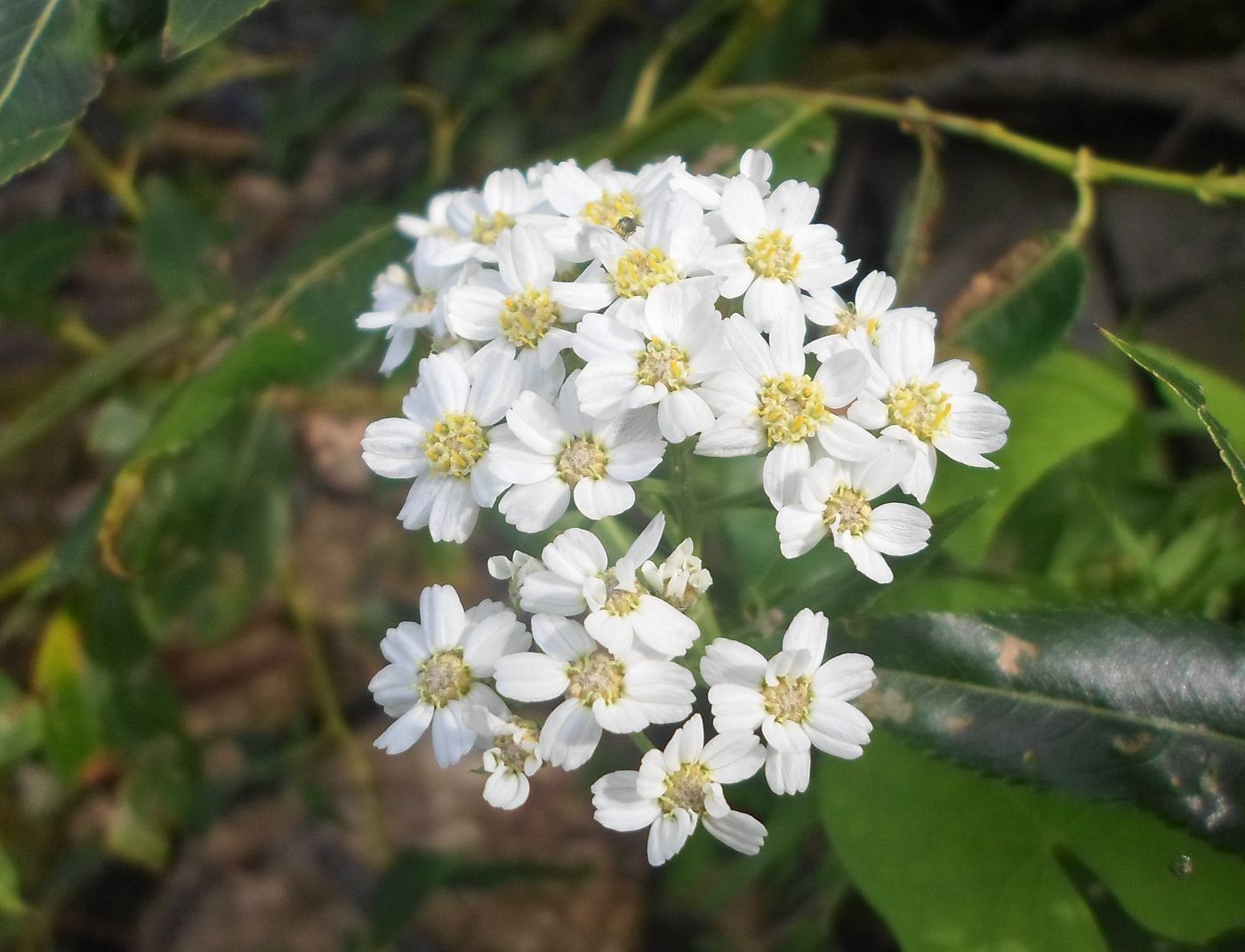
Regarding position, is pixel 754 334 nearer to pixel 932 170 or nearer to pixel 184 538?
pixel 932 170

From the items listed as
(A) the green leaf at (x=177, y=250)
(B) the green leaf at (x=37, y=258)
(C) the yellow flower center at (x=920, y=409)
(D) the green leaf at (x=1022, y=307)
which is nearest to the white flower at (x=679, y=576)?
(C) the yellow flower center at (x=920, y=409)

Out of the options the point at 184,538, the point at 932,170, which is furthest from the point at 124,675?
the point at 932,170

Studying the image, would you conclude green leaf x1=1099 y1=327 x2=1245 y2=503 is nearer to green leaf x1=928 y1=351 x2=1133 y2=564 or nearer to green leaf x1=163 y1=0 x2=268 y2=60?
green leaf x1=928 y1=351 x2=1133 y2=564

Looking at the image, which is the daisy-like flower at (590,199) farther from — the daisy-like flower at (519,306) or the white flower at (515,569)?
the white flower at (515,569)

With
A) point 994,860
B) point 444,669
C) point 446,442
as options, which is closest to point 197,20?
point 446,442

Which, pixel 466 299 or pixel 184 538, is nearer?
pixel 466 299
